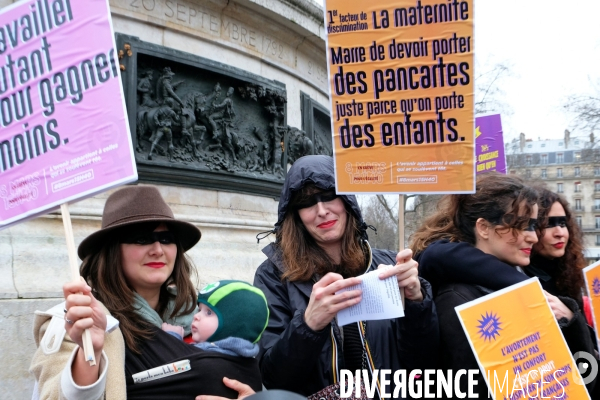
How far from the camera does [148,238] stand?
2.97 metres

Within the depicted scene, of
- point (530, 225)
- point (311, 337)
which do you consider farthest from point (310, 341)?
point (530, 225)

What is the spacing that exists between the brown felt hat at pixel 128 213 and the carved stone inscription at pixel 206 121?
2803 millimetres

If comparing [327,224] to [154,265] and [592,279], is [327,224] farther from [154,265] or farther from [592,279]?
[592,279]

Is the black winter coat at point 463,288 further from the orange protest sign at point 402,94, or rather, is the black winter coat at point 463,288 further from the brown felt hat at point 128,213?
the brown felt hat at point 128,213

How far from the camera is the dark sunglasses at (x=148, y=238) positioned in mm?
2941

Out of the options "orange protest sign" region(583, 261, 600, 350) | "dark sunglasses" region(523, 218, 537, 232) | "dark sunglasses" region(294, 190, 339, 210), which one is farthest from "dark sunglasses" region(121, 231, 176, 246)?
"orange protest sign" region(583, 261, 600, 350)

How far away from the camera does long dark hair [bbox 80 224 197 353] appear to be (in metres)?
2.69

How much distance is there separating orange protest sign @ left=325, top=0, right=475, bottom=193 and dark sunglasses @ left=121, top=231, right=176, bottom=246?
870 millimetres

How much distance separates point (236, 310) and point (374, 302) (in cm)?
60

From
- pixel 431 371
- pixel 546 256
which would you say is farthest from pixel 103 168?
pixel 546 256

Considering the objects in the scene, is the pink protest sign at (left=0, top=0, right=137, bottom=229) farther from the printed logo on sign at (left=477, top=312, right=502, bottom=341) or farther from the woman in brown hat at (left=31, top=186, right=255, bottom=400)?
the printed logo on sign at (left=477, top=312, right=502, bottom=341)

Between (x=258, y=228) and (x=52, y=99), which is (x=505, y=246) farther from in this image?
(x=258, y=228)

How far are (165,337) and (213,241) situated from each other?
11.2ft

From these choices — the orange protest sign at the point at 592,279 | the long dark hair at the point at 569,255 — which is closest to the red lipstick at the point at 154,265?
the orange protest sign at the point at 592,279
